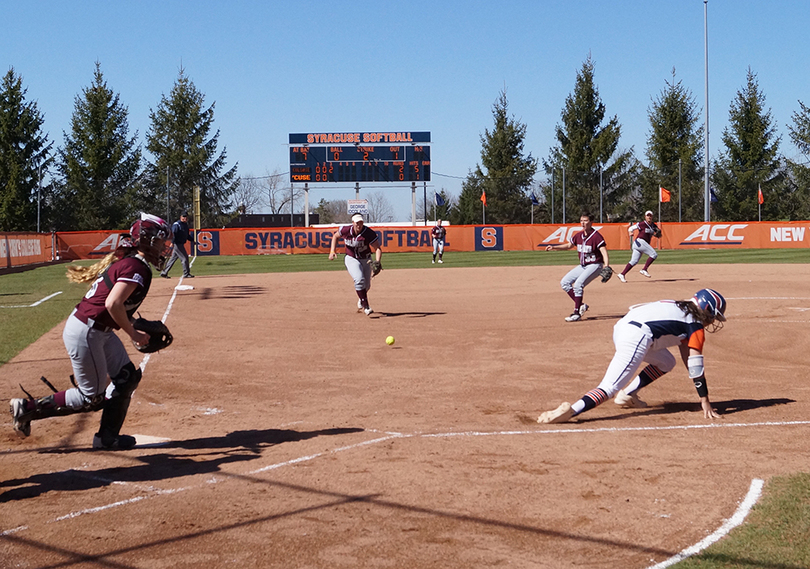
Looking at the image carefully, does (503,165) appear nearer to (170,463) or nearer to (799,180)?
(799,180)

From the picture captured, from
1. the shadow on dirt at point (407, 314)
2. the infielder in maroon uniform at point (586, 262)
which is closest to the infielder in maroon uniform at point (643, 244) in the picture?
the infielder in maroon uniform at point (586, 262)

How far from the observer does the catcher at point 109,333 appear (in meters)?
6.15

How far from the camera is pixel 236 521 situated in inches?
197

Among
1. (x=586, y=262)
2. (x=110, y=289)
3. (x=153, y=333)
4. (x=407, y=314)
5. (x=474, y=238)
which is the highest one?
(x=474, y=238)

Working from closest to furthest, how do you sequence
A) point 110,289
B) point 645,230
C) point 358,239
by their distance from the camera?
1. point 110,289
2. point 358,239
3. point 645,230

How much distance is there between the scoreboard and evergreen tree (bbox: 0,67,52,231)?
1689 centimetres

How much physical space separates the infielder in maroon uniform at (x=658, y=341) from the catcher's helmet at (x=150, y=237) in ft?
12.7

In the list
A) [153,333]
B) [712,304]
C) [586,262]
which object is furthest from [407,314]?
[153,333]

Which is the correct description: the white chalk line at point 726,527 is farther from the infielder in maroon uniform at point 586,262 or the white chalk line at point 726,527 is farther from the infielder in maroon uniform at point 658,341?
the infielder in maroon uniform at point 586,262

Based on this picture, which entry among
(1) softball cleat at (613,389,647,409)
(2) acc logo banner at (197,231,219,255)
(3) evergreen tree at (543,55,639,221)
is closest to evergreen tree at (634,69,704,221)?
(3) evergreen tree at (543,55,639,221)

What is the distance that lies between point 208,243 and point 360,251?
103 ft

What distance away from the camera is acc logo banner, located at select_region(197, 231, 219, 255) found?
4562 cm

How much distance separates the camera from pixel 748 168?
5741 centimetres

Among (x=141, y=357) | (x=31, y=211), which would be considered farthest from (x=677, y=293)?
(x=31, y=211)
